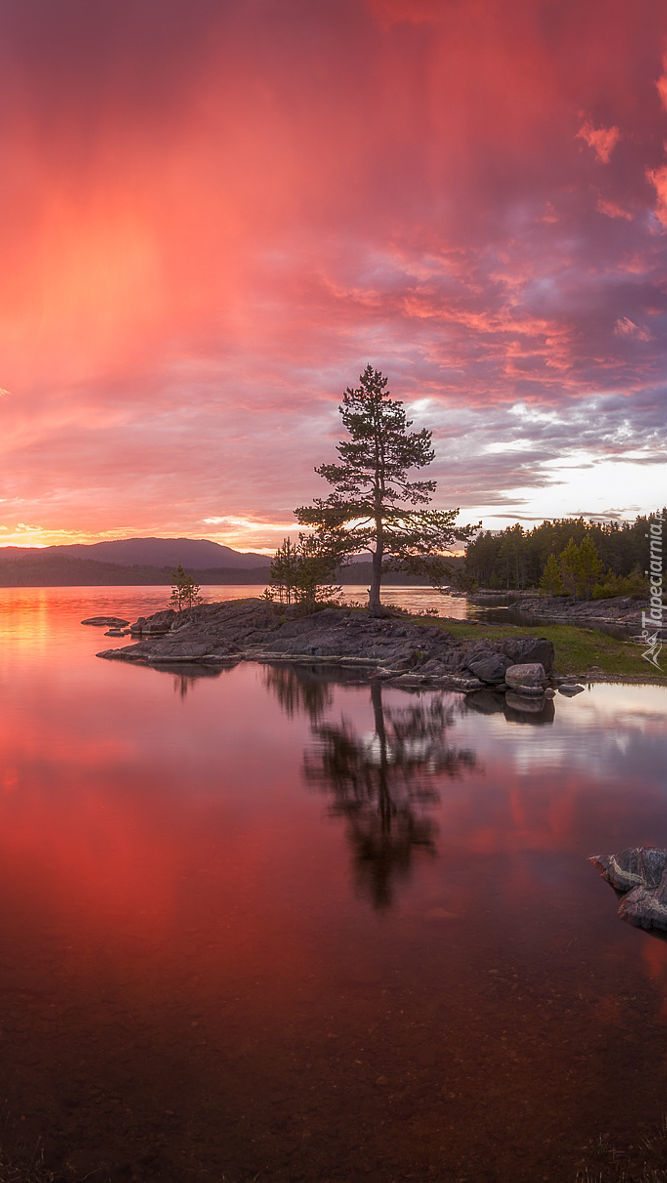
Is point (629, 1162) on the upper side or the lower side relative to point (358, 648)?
lower

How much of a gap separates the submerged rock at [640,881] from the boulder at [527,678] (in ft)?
65.8

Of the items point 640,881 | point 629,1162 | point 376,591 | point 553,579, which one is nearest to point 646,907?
point 640,881

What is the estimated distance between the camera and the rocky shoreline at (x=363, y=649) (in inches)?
1382

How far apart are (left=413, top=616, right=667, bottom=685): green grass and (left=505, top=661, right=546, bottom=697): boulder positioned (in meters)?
4.91

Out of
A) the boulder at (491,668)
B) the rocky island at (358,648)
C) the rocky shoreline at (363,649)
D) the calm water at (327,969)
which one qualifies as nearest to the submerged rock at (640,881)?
the calm water at (327,969)

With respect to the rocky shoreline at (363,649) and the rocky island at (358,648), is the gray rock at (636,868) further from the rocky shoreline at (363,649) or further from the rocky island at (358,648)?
the rocky island at (358,648)

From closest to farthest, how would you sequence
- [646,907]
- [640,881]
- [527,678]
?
[646,907] < [640,881] < [527,678]

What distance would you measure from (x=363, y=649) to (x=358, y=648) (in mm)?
596

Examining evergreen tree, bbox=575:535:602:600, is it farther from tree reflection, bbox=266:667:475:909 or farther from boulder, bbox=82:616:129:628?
tree reflection, bbox=266:667:475:909

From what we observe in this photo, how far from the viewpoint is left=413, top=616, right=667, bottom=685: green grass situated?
1484 inches

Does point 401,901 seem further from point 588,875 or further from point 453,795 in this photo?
point 453,795

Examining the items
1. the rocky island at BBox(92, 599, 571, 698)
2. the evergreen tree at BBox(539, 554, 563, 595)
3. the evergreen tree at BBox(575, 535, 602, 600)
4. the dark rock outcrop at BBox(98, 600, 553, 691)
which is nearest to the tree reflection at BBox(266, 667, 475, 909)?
the rocky island at BBox(92, 599, 571, 698)

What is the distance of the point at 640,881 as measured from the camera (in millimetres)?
11430

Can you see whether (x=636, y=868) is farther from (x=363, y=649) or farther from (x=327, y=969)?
(x=363, y=649)
